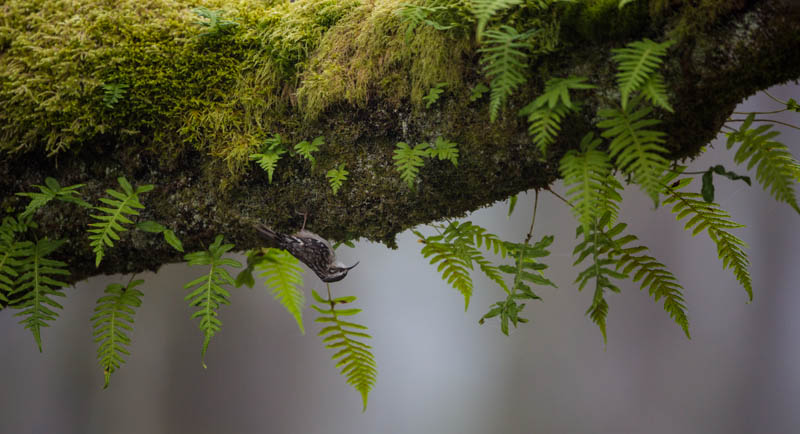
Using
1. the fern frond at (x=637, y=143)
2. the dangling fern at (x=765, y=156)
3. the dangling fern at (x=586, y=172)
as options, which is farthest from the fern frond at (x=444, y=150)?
the dangling fern at (x=765, y=156)

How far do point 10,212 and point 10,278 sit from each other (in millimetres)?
265

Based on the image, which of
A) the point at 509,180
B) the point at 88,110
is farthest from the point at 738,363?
the point at 88,110

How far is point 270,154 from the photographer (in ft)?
5.74

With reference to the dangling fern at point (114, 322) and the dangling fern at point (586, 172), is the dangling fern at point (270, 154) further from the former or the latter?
the dangling fern at point (586, 172)

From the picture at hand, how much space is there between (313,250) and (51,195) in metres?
0.97

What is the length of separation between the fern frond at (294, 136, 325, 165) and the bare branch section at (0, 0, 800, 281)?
34 millimetres

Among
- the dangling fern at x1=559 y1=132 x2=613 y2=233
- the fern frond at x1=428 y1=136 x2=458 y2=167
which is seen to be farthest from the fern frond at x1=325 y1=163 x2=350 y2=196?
the dangling fern at x1=559 y1=132 x2=613 y2=233

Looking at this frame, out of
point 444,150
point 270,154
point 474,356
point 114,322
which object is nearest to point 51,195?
point 114,322

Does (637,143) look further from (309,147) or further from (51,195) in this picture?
(51,195)

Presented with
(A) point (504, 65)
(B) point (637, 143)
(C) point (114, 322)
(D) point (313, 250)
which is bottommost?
(C) point (114, 322)

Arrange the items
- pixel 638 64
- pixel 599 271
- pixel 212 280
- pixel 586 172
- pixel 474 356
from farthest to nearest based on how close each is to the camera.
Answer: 1. pixel 474 356
2. pixel 212 280
3. pixel 599 271
4. pixel 586 172
5. pixel 638 64

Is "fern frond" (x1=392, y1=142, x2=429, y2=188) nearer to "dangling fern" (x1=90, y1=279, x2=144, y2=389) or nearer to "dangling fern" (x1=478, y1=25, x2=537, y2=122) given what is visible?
"dangling fern" (x1=478, y1=25, x2=537, y2=122)

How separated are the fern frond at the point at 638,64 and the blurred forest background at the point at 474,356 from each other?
2352 mm

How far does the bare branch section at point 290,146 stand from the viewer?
157cm
